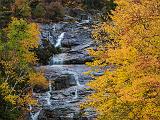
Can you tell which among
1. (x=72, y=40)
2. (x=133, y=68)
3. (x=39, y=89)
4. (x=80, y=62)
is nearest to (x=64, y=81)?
(x=39, y=89)

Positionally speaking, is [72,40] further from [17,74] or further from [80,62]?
[17,74]

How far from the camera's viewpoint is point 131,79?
16266 mm

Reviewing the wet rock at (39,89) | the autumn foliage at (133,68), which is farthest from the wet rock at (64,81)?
the autumn foliage at (133,68)

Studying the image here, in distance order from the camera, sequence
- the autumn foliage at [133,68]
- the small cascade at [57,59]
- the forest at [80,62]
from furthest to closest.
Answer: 1. the small cascade at [57,59]
2. the forest at [80,62]
3. the autumn foliage at [133,68]

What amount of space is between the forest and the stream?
7 cm

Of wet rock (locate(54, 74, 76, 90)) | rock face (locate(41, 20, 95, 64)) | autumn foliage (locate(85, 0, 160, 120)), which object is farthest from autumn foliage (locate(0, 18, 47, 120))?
autumn foliage (locate(85, 0, 160, 120))

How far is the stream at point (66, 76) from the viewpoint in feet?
115

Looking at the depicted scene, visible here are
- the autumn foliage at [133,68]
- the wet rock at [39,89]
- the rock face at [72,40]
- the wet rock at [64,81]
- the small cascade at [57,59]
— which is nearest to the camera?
the autumn foliage at [133,68]

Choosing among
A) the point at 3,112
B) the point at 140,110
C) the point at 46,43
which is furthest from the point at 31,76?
the point at 140,110

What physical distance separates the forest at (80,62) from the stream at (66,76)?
2.9 inches

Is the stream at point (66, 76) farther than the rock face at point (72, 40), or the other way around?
the rock face at point (72, 40)

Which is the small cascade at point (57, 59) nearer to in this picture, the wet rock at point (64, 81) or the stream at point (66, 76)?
the stream at point (66, 76)

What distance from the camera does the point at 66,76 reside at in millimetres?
46812

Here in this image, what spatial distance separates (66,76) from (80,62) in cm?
740
